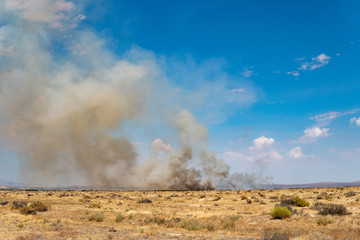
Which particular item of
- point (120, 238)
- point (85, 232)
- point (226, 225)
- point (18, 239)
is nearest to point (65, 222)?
point (85, 232)

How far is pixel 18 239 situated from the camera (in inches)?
648

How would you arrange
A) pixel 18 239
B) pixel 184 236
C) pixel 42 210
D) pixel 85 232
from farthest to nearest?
pixel 42 210, pixel 85 232, pixel 184 236, pixel 18 239

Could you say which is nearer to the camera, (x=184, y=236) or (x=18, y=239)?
(x=18, y=239)

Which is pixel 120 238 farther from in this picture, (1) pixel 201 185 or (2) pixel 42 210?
(1) pixel 201 185

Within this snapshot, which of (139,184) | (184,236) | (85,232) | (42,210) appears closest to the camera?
(184,236)

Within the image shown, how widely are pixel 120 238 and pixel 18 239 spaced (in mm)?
6181

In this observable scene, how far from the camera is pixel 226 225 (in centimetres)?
2280

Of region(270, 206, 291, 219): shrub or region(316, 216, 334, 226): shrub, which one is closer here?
region(316, 216, 334, 226): shrub

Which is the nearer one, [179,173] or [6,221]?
[6,221]

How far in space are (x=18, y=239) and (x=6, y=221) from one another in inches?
427

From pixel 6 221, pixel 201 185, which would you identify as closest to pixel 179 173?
pixel 201 185

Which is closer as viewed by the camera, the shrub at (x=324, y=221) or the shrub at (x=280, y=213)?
the shrub at (x=324, y=221)

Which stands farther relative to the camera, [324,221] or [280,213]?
[280,213]

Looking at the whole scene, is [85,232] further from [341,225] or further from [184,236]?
[341,225]
